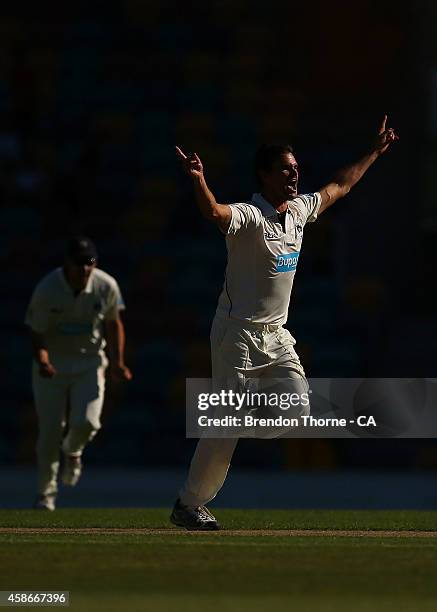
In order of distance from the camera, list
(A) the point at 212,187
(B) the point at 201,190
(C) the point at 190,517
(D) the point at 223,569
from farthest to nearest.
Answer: (A) the point at 212,187, (C) the point at 190,517, (B) the point at 201,190, (D) the point at 223,569

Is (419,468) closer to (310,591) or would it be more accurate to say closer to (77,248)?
(77,248)

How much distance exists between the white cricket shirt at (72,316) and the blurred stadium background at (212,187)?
2.98 metres

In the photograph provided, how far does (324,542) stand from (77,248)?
140 inches

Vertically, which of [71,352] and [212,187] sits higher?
[212,187]

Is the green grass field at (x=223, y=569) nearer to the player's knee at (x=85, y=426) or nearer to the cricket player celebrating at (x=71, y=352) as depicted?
the player's knee at (x=85, y=426)

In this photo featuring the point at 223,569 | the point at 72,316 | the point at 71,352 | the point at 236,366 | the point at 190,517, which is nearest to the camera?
the point at 223,569

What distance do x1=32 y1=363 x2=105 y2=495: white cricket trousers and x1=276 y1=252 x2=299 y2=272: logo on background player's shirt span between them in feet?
11.4

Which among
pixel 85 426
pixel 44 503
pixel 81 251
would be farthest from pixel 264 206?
pixel 44 503

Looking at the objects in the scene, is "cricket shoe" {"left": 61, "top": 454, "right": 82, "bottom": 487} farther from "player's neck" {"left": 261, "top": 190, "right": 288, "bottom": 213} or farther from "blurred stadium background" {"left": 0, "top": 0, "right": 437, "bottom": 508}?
"player's neck" {"left": 261, "top": 190, "right": 288, "bottom": 213}

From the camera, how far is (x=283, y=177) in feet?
28.6

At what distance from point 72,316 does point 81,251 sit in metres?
0.60

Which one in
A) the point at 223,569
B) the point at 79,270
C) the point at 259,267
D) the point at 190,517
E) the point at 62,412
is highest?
the point at 79,270

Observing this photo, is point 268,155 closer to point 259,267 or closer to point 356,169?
point 259,267

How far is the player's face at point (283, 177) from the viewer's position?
342 inches
